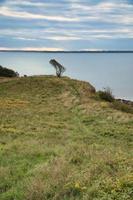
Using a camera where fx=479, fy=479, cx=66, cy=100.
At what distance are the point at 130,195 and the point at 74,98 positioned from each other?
40073 millimetres

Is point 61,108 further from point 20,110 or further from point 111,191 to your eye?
point 111,191

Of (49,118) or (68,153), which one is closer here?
(68,153)

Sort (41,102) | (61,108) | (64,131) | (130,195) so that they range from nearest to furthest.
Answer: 1. (130,195)
2. (64,131)
3. (61,108)
4. (41,102)

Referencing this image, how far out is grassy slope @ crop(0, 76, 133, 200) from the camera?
12195mm

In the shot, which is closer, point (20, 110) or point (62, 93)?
point (20, 110)

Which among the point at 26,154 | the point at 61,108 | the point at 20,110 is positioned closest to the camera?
the point at 26,154

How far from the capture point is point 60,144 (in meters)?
23.6

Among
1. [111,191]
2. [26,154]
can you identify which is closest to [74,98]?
[26,154]

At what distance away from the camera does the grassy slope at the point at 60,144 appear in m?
12.2

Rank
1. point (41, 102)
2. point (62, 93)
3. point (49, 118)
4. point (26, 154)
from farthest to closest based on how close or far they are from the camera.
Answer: point (62, 93)
point (41, 102)
point (49, 118)
point (26, 154)

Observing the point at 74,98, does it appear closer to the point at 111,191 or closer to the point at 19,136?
the point at 19,136

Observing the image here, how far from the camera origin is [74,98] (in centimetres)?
5094

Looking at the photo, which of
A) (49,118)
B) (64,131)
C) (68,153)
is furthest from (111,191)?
(49,118)

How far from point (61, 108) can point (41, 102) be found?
469 cm
